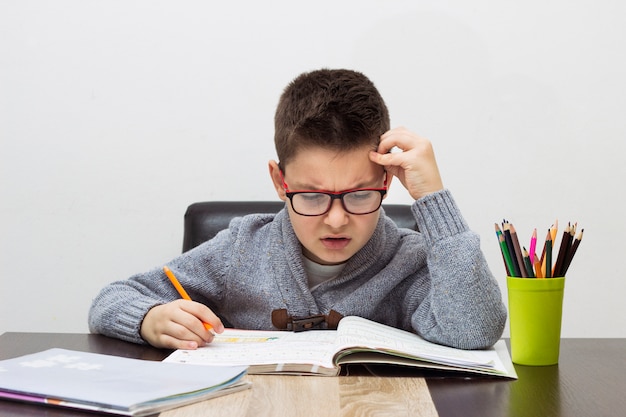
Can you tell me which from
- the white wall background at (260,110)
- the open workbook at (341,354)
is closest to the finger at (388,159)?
the open workbook at (341,354)

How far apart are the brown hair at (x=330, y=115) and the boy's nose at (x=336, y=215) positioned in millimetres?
97

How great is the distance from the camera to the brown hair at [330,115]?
1.15 meters

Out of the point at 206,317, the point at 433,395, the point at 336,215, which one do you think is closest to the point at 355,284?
the point at 336,215

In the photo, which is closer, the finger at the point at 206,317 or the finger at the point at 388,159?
the finger at the point at 206,317

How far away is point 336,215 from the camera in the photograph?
1084 millimetres

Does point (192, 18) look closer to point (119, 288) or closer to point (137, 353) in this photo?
point (119, 288)

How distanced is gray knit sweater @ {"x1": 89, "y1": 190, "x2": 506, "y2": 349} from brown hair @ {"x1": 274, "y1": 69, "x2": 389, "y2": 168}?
150mm

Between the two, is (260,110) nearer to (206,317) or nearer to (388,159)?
(388,159)

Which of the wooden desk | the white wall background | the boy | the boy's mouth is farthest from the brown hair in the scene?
the white wall background

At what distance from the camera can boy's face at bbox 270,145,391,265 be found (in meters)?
1.11

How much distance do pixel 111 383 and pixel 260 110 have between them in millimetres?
1279

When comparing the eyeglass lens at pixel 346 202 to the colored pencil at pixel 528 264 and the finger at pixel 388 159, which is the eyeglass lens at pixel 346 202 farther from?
the colored pencil at pixel 528 264

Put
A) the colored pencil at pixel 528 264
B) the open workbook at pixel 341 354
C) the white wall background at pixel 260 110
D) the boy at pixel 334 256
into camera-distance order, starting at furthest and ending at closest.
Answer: the white wall background at pixel 260 110, the boy at pixel 334 256, the colored pencil at pixel 528 264, the open workbook at pixel 341 354

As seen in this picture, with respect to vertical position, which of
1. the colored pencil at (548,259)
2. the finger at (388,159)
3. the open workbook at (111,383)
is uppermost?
the finger at (388,159)
